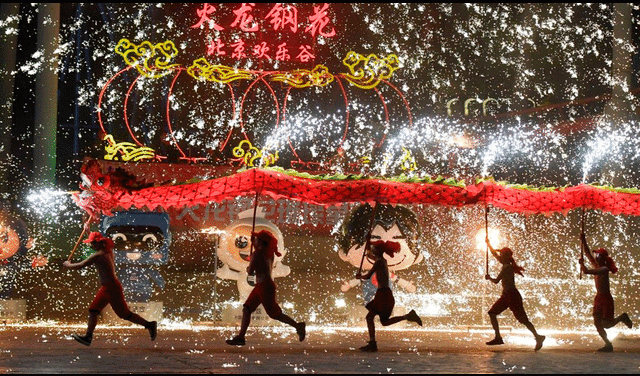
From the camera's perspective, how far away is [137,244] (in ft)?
46.1

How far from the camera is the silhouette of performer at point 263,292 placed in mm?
10500

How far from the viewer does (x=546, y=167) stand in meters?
23.7

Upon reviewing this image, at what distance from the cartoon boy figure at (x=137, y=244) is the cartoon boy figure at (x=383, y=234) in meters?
Answer: 3.07

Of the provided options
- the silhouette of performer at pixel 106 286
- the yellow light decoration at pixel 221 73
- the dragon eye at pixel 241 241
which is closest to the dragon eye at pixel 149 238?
the dragon eye at pixel 241 241

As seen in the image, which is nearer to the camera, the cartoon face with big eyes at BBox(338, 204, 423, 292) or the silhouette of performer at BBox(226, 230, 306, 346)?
the silhouette of performer at BBox(226, 230, 306, 346)

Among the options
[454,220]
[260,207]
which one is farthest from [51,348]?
[454,220]

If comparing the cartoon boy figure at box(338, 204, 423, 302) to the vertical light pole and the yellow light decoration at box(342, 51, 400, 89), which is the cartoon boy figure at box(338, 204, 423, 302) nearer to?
the yellow light decoration at box(342, 51, 400, 89)

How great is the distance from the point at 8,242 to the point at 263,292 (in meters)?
5.75

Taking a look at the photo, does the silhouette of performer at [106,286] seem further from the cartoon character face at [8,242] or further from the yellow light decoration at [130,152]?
the yellow light decoration at [130,152]

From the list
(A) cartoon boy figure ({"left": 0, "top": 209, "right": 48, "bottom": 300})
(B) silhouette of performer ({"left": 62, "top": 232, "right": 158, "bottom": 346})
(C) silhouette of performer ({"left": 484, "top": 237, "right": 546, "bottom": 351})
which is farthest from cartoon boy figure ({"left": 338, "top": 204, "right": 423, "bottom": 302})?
(A) cartoon boy figure ({"left": 0, "top": 209, "right": 48, "bottom": 300})

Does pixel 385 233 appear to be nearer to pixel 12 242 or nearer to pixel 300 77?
pixel 300 77

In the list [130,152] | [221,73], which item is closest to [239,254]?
[130,152]

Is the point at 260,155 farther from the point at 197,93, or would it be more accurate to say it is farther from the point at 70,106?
the point at 70,106

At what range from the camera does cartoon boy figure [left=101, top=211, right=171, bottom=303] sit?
1400 cm
